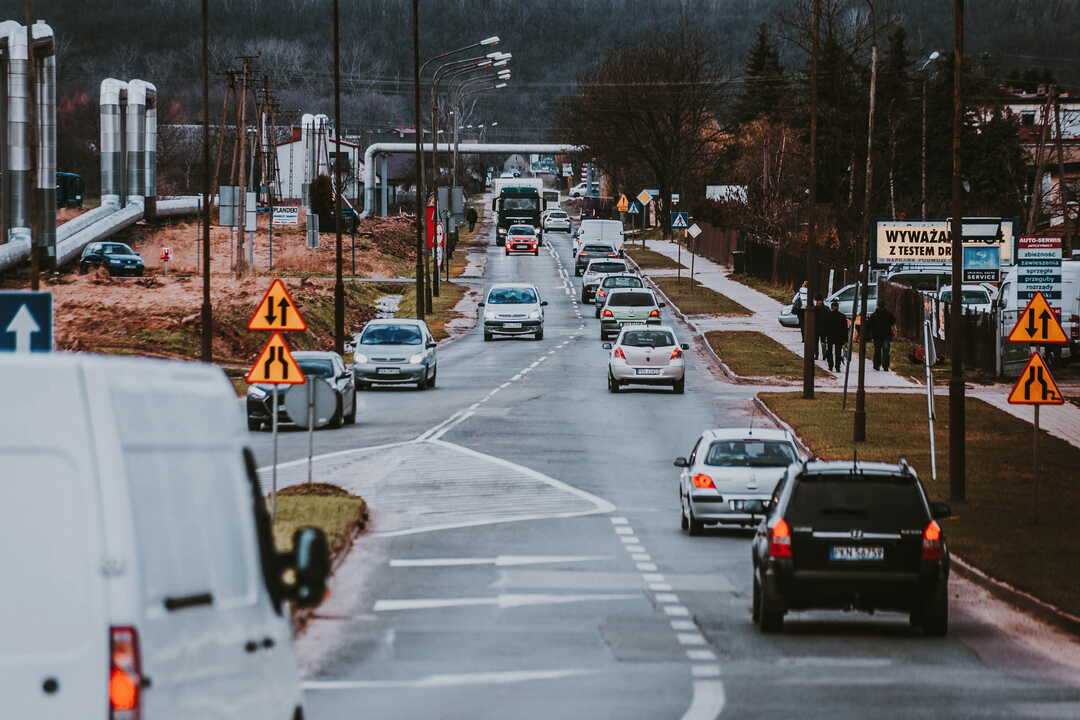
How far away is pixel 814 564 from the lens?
17.4 metres

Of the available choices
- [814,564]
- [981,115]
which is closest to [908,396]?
[814,564]

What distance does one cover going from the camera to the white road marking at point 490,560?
21.9 m

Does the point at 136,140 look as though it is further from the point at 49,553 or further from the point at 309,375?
the point at 49,553

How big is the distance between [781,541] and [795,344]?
46.1 metres

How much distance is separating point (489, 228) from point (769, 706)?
14354 cm

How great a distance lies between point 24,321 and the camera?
1717cm

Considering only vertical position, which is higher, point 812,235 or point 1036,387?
point 812,235

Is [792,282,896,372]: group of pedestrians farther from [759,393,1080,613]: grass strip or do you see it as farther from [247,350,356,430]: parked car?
[247,350,356,430]: parked car

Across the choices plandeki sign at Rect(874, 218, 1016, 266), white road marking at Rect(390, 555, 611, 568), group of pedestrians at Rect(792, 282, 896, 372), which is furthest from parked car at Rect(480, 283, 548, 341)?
white road marking at Rect(390, 555, 611, 568)

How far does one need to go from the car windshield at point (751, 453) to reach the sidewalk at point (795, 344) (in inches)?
487

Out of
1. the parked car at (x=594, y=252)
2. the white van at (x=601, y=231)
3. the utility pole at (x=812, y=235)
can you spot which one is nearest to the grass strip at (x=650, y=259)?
the white van at (x=601, y=231)

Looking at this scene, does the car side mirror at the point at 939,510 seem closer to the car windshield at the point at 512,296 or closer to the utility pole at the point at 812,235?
the utility pole at the point at 812,235

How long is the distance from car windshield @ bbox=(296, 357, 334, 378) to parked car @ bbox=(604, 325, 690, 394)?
9.95 m

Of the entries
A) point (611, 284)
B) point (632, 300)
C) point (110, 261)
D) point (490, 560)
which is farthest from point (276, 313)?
point (110, 261)
